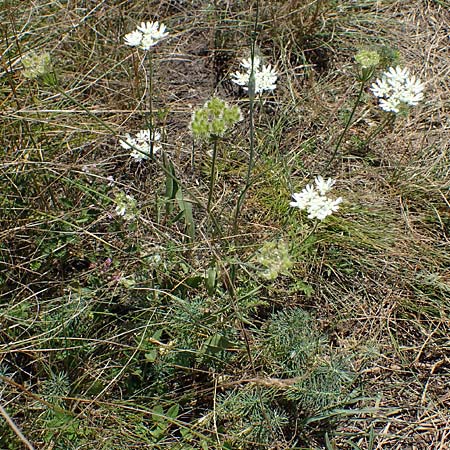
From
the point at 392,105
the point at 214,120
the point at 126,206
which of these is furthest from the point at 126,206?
the point at 392,105

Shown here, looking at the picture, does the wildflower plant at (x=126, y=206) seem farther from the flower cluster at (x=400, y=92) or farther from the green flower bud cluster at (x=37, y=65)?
the flower cluster at (x=400, y=92)

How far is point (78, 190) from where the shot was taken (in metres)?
2.07

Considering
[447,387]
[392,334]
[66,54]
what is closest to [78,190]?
[66,54]

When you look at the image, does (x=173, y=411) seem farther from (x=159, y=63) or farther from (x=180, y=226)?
(x=159, y=63)

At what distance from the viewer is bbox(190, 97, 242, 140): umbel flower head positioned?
1.35m

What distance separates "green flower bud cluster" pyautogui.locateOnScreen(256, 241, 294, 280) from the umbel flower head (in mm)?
307

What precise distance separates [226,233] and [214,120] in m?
0.68

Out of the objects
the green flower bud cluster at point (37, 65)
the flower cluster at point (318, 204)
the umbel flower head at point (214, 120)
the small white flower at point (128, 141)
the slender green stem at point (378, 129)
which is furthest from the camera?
the slender green stem at point (378, 129)

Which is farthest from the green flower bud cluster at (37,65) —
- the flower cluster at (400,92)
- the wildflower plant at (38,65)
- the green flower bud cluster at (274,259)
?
the flower cluster at (400,92)

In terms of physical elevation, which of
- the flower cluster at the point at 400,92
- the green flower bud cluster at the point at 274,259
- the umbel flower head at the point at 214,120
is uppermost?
the umbel flower head at the point at 214,120

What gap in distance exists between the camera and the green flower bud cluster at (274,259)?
1357 millimetres

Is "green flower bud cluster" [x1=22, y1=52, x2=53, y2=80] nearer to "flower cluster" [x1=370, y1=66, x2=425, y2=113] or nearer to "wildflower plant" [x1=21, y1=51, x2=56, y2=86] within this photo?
"wildflower plant" [x1=21, y1=51, x2=56, y2=86]

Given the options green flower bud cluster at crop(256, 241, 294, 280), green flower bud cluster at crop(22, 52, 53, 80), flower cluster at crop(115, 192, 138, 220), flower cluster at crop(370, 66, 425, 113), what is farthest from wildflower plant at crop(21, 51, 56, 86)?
flower cluster at crop(370, 66, 425, 113)

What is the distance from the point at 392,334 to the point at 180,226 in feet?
2.72
